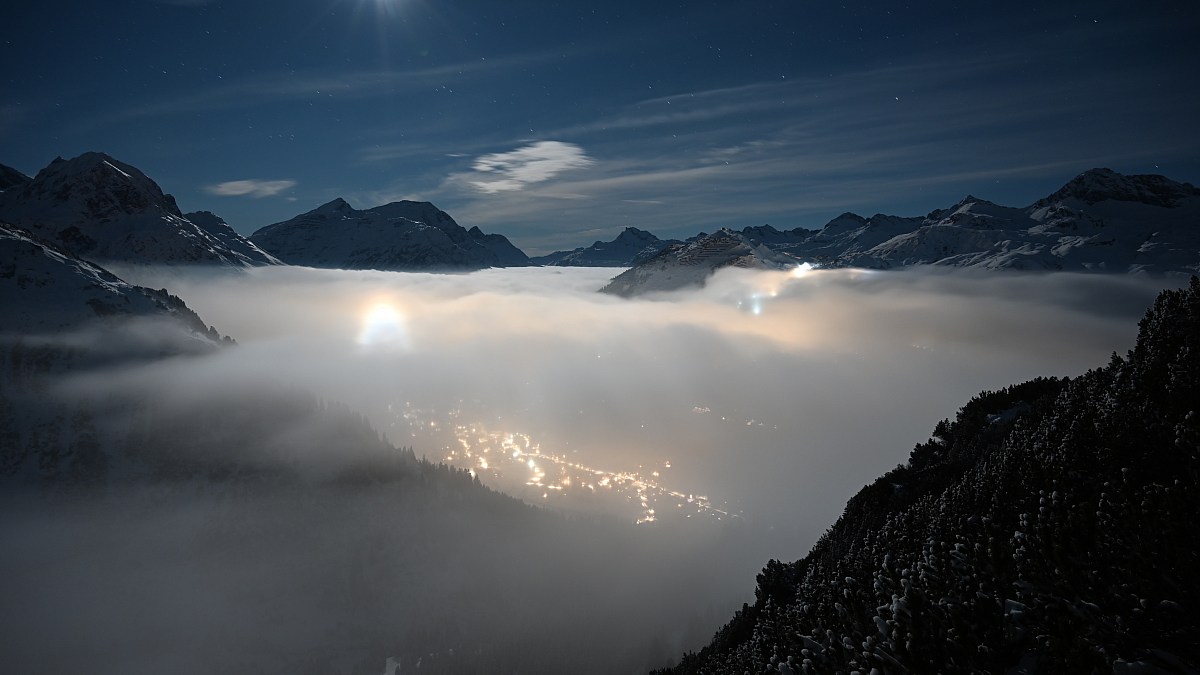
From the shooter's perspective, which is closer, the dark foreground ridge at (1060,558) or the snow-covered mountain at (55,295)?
the dark foreground ridge at (1060,558)

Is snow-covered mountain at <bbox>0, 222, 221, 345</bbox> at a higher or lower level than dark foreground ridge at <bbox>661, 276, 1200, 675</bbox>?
higher

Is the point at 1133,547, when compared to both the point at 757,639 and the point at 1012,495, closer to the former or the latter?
the point at 1012,495

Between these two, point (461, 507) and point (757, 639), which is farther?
point (461, 507)

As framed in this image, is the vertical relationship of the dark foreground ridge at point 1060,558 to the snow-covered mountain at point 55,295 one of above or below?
below

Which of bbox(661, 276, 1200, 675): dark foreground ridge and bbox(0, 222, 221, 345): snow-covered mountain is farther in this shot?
bbox(0, 222, 221, 345): snow-covered mountain

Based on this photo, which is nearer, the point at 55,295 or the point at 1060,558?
the point at 1060,558

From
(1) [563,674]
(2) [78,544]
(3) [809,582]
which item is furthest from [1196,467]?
(2) [78,544]

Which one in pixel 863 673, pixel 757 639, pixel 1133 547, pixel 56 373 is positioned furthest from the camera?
pixel 56 373

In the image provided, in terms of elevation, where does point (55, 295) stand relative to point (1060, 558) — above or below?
above
